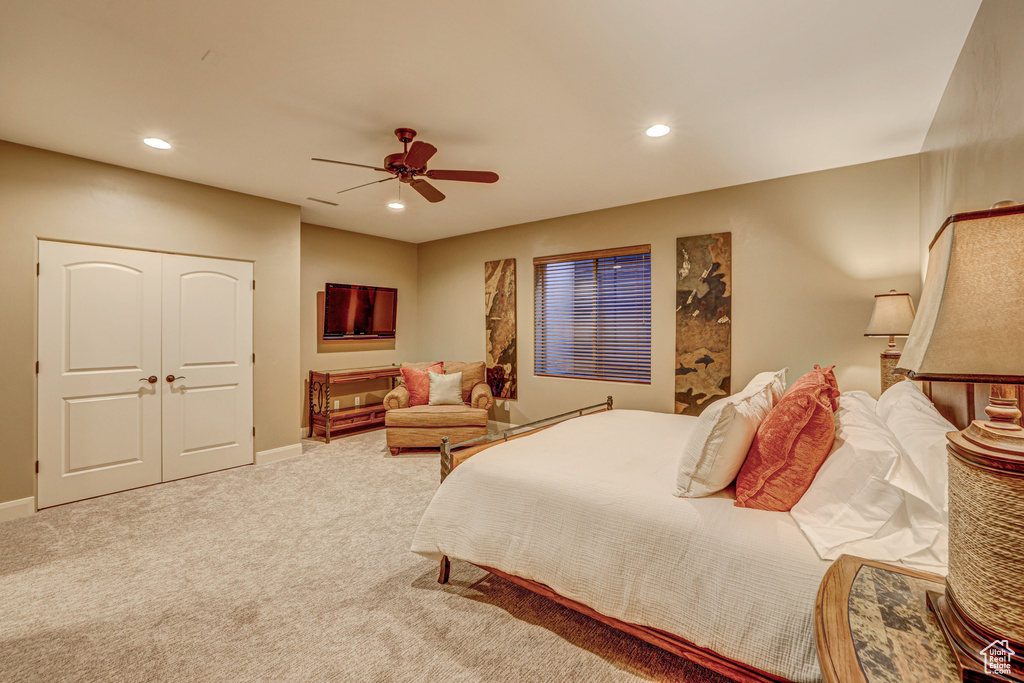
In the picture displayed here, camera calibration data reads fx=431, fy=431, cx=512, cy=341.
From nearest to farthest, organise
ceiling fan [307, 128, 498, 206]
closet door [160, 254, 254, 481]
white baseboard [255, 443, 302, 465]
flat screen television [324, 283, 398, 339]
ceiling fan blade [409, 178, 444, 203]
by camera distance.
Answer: ceiling fan [307, 128, 498, 206], ceiling fan blade [409, 178, 444, 203], closet door [160, 254, 254, 481], white baseboard [255, 443, 302, 465], flat screen television [324, 283, 398, 339]

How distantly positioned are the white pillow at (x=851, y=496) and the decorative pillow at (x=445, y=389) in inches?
163

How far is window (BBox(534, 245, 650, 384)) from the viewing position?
463cm

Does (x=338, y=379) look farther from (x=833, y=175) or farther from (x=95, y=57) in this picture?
(x=833, y=175)

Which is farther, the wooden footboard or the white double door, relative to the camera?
the white double door

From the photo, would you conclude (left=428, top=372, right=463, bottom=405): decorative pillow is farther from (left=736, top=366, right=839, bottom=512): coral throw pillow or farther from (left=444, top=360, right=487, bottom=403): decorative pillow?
(left=736, top=366, right=839, bottom=512): coral throw pillow

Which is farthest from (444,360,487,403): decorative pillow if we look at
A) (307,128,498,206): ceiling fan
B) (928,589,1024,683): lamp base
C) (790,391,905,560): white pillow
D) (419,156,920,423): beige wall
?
(928,589,1024,683): lamp base

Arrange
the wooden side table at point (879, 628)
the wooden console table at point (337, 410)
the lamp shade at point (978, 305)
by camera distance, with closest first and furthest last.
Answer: the lamp shade at point (978, 305), the wooden side table at point (879, 628), the wooden console table at point (337, 410)

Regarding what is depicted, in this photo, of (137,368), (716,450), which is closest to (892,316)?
(716,450)

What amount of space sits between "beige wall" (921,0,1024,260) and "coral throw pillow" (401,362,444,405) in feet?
15.6

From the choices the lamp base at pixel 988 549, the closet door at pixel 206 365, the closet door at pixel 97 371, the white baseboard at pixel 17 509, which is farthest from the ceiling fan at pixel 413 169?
the white baseboard at pixel 17 509

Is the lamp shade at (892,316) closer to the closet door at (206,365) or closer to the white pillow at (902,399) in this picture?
the white pillow at (902,399)

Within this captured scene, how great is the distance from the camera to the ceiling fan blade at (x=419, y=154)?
262cm

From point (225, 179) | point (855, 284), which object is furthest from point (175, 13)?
point (855, 284)

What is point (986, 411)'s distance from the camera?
71 centimetres
